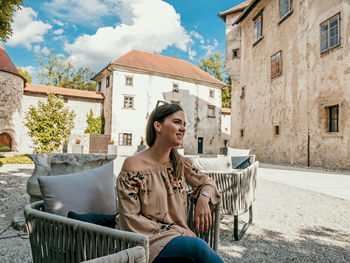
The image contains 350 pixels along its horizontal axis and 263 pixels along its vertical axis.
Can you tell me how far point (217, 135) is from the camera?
27.4m

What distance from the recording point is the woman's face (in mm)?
1592

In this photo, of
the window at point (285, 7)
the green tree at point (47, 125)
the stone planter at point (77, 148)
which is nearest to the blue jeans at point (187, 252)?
the green tree at point (47, 125)

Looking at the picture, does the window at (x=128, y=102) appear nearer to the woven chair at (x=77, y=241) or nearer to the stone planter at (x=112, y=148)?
the stone planter at (x=112, y=148)

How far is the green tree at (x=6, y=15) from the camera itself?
997cm

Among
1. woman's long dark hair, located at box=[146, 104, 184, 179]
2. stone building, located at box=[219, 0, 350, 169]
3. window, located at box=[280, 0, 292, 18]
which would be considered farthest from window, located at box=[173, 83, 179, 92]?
woman's long dark hair, located at box=[146, 104, 184, 179]

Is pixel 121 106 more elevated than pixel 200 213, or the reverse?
pixel 121 106

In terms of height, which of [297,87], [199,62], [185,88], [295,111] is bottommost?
[295,111]

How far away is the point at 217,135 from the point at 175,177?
26.3 meters

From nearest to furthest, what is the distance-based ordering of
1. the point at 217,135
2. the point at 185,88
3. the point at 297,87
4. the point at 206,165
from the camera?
the point at 206,165
the point at 297,87
the point at 185,88
the point at 217,135

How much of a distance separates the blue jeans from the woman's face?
24.9 inches

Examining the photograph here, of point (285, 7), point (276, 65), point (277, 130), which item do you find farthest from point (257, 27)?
point (277, 130)

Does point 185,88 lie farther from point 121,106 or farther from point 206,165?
point 206,165

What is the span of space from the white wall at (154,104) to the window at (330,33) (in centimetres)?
1507

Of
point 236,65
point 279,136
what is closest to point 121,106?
point 236,65
